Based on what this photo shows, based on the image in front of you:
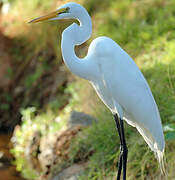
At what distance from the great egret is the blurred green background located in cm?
25

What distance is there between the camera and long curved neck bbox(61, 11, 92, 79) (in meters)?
2.40

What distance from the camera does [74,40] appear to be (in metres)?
2.45

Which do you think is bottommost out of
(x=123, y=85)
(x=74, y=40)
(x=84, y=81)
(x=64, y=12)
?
(x=84, y=81)

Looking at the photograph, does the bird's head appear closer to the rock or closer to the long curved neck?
the long curved neck

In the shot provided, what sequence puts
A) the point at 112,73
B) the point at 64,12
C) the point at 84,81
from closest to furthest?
the point at 64,12 < the point at 112,73 < the point at 84,81

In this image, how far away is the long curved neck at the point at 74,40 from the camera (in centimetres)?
240

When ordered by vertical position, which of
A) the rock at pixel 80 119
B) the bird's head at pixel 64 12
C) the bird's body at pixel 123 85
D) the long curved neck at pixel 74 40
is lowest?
the rock at pixel 80 119

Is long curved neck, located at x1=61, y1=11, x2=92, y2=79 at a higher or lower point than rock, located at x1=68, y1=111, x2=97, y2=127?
higher

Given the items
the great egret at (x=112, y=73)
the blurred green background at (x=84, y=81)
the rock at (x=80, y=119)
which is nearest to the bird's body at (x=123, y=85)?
the great egret at (x=112, y=73)

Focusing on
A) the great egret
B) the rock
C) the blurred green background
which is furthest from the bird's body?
the rock

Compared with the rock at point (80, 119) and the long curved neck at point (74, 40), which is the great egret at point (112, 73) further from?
the rock at point (80, 119)

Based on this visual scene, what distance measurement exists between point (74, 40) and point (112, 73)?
326 mm

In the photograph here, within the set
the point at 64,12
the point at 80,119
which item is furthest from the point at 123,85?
the point at 80,119

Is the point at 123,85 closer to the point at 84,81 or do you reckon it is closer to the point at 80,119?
the point at 80,119
